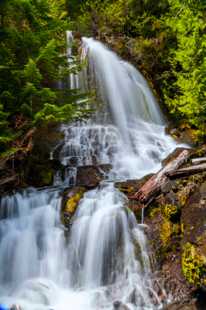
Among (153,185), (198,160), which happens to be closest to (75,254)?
(153,185)

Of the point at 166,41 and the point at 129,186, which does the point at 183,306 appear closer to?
the point at 129,186

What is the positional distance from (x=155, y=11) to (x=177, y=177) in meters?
10.4


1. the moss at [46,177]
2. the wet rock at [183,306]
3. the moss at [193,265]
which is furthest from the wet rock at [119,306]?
the moss at [46,177]

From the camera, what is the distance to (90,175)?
32.1ft

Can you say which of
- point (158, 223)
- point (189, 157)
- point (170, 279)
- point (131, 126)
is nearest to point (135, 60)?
point (131, 126)

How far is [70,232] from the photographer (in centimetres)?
808

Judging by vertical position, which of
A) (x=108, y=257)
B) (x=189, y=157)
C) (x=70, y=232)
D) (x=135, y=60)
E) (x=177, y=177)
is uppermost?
(x=135, y=60)

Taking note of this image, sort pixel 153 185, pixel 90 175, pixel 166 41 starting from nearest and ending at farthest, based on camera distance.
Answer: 1. pixel 153 185
2. pixel 90 175
3. pixel 166 41

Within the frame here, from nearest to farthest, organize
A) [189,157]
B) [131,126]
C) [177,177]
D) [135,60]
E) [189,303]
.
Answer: [189,303] → [177,177] → [189,157] → [131,126] → [135,60]

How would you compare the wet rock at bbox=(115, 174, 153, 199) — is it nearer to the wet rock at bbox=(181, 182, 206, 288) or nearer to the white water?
the white water

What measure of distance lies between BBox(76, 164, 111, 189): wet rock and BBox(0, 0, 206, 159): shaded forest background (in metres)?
1.49

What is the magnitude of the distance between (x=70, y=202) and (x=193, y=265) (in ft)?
10.0

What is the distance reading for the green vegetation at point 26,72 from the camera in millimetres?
7863

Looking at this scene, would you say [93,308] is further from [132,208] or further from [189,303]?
[132,208]
